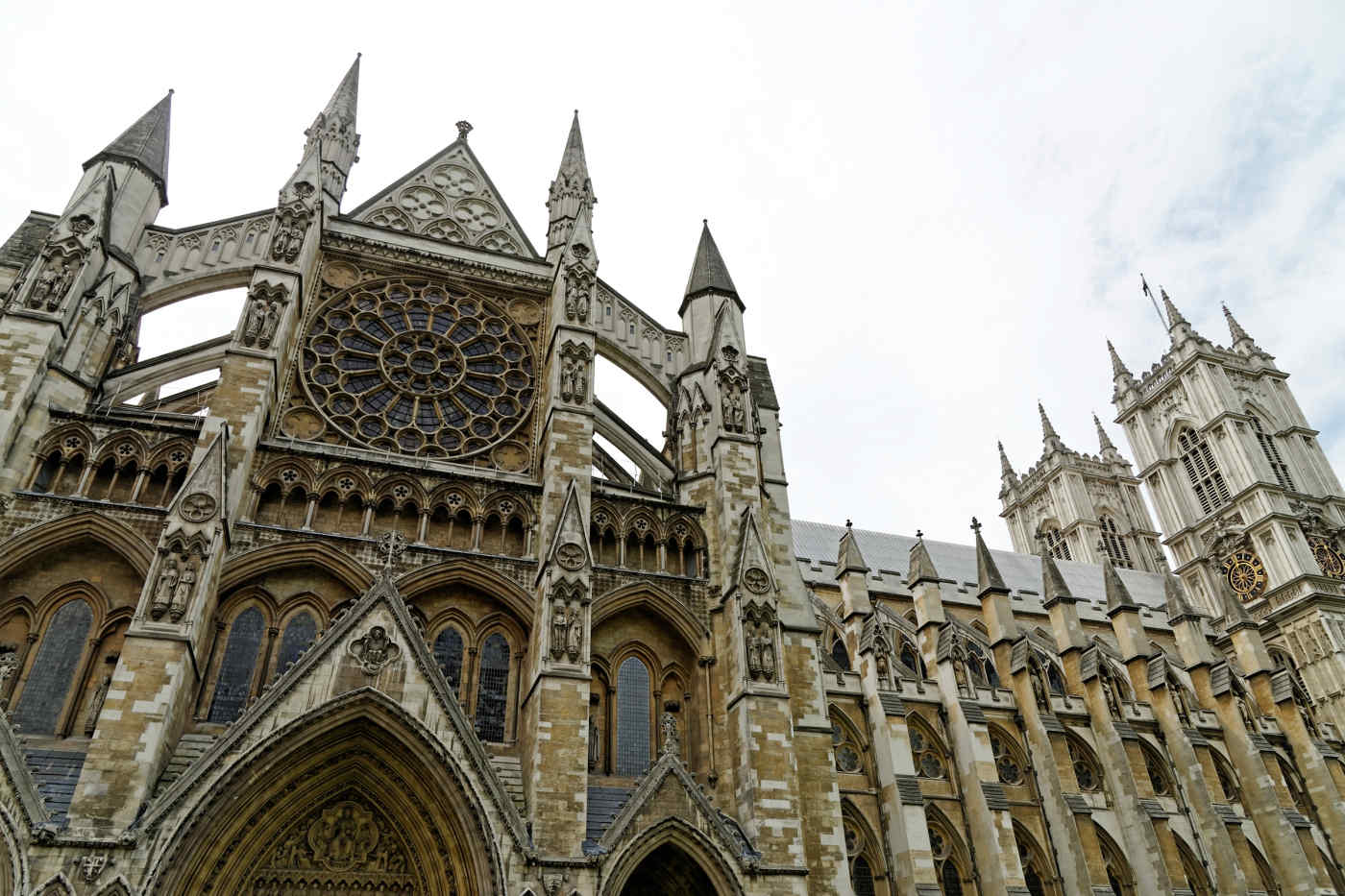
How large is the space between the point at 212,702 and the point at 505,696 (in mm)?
4753

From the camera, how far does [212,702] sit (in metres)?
14.9

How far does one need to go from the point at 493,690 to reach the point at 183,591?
5.36 m

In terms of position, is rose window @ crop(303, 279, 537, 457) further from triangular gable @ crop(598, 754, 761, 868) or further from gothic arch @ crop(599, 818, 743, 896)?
gothic arch @ crop(599, 818, 743, 896)

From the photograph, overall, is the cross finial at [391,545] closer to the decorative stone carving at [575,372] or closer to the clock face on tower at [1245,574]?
the decorative stone carving at [575,372]

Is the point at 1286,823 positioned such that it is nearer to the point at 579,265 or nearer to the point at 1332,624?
the point at 1332,624

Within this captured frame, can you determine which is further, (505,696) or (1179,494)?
(1179,494)

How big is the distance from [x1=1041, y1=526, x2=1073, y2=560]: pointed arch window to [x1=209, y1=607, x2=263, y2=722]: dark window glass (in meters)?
48.3

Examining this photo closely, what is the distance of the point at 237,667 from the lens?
601 inches

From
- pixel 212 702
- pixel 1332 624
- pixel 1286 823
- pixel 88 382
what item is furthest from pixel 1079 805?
pixel 88 382

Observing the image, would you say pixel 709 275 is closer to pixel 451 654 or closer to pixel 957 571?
pixel 451 654

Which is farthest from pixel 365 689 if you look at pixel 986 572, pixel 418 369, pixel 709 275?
pixel 986 572

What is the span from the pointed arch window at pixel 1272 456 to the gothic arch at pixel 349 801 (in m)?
44.7

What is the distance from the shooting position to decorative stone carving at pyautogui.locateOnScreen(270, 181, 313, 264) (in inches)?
719

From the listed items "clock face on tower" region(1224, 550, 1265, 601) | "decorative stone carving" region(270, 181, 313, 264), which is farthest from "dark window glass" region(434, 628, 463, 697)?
"clock face on tower" region(1224, 550, 1265, 601)
